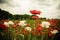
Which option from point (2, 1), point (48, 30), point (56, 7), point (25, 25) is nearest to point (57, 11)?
point (56, 7)

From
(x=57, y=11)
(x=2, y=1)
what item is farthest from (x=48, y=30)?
(x=2, y=1)

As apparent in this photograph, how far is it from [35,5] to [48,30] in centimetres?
21

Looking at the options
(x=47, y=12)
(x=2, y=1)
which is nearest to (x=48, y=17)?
(x=47, y=12)

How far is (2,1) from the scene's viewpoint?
138 cm

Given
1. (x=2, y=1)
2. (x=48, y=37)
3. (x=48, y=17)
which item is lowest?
(x=48, y=37)

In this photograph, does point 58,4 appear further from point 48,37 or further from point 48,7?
point 48,37

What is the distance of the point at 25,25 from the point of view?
1334 millimetres

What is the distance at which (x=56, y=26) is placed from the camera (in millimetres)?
1361

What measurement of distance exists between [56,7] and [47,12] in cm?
8

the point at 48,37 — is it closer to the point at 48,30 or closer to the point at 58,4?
the point at 48,30

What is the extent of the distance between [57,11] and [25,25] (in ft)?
0.87

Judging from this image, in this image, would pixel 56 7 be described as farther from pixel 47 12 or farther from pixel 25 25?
pixel 25 25

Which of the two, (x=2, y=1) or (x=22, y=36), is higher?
(x=2, y=1)

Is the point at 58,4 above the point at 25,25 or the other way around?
above
